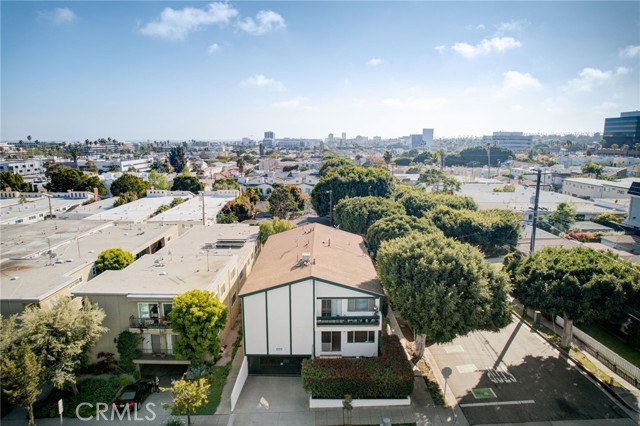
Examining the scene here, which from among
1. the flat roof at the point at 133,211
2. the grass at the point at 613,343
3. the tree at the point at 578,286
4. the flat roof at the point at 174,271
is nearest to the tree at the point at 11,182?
the flat roof at the point at 133,211

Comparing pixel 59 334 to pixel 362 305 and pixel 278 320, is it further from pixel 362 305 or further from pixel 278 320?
pixel 362 305

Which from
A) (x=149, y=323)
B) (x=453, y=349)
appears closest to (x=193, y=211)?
(x=149, y=323)

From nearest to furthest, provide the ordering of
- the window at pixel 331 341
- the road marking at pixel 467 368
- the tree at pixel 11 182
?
the window at pixel 331 341
the road marking at pixel 467 368
the tree at pixel 11 182

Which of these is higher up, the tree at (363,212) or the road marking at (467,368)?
the tree at (363,212)

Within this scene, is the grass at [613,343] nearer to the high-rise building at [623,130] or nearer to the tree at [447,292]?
the tree at [447,292]

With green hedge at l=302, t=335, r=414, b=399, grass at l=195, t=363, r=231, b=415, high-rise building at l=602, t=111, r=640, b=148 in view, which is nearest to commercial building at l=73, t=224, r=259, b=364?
grass at l=195, t=363, r=231, b=415

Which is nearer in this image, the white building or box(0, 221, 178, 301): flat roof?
the white building

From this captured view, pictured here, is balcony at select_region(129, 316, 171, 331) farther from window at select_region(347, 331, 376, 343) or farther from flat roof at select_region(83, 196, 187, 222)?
flat roof at select_region(83, 196, 187, 222)
